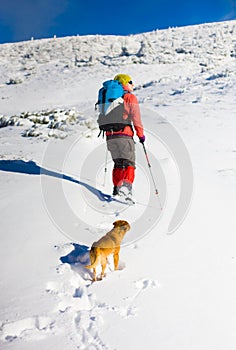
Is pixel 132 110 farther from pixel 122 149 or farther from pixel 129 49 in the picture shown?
pixel 129 49

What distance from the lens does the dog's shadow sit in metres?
3.25

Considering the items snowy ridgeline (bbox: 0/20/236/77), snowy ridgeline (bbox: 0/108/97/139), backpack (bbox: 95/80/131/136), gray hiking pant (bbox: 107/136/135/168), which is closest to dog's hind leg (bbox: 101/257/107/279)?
gray hiking pant (bbox: 107/136/135/168)

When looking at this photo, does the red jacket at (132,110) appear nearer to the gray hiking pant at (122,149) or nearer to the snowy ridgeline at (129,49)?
the gray hiking pant at (122,149)

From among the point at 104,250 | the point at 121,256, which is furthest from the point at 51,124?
the point at 104,250

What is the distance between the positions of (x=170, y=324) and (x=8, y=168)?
523 cm

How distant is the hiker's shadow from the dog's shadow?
Answer: 1.77 meters

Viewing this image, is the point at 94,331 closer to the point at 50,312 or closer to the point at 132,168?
the point at 50,312

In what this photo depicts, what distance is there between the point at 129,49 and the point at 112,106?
33.0 meters

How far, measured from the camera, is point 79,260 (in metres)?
3.45

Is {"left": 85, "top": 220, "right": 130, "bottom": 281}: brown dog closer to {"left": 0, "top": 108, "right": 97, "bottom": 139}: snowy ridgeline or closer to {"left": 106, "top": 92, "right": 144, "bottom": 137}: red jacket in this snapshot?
{"left": 106, "top": 92, "right": 144, "bottom": 137}: red jacket

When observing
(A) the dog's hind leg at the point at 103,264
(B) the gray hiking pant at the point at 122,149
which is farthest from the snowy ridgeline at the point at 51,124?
(A) the dog's hind leg at the point at 103,264

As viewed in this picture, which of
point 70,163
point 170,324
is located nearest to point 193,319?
point 170,324

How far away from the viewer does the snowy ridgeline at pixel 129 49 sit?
30906mm

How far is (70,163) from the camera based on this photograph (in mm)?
7270
